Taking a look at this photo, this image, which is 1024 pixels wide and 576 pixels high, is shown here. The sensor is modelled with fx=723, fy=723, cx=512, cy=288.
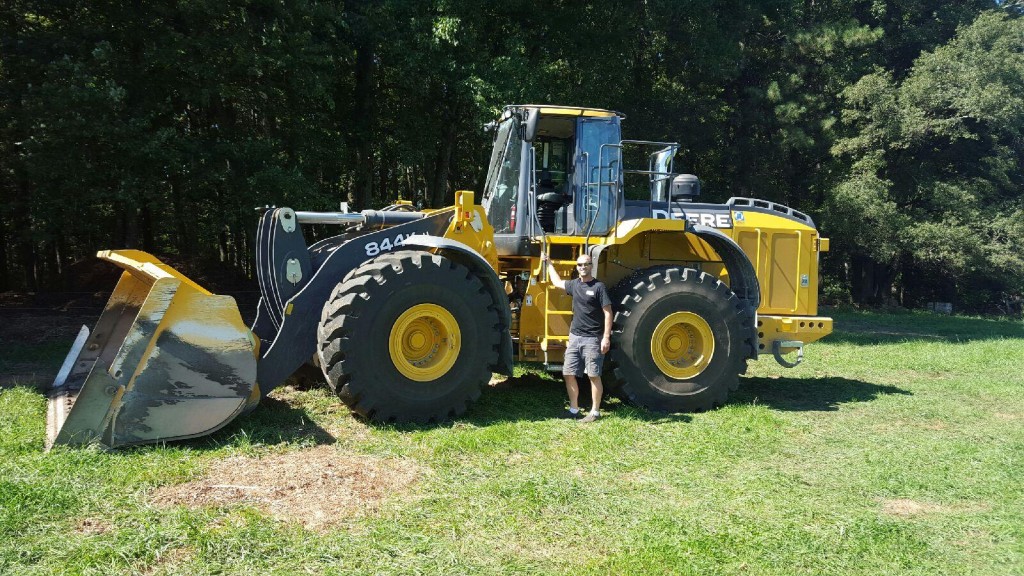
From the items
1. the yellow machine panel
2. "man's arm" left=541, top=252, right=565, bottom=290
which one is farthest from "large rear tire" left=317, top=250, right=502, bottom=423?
the yellow machine panel

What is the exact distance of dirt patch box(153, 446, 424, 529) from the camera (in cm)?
454

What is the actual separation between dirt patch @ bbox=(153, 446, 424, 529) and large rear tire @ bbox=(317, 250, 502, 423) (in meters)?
0.79

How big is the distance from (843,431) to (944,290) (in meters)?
22.4

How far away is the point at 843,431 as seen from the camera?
22.9ft

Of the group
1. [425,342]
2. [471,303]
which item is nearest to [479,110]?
[471,303]

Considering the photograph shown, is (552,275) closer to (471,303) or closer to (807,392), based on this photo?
(471,303)

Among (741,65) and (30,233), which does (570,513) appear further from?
(741,65)

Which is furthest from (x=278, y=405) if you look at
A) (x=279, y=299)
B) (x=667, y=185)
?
(x=667, y=185)

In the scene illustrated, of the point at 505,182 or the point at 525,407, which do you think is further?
the point at 505,182

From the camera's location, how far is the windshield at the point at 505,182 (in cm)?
780

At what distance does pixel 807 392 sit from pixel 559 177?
13.7 feet

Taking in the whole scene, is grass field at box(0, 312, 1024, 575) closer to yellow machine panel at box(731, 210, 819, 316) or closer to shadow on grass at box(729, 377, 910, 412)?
shadow on grass at box(729, 377, 910, 412)

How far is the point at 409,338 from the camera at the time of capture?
660cm

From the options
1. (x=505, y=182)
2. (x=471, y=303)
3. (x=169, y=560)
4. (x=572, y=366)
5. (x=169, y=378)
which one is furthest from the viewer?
(x=505, y=182)
